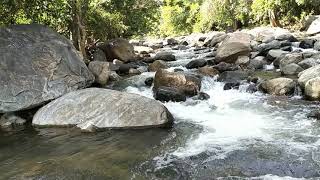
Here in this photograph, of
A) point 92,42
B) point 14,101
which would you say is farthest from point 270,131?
point 92,42

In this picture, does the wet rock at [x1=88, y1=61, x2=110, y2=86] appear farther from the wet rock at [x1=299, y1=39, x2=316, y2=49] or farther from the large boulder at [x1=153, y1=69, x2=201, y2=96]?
the wet rock at [x1=299, y1=39, x2=316, y2=49]

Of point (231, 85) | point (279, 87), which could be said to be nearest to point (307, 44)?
point (231, 85)

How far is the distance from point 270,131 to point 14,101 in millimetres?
5939

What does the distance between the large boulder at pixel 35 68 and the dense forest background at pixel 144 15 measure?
131 centimetres

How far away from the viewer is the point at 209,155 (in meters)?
6.69

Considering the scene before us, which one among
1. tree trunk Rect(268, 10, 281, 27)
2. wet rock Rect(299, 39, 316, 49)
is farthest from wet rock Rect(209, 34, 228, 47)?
wet rock Rect(299, 39, 316, 49)

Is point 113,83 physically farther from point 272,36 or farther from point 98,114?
point 272,36

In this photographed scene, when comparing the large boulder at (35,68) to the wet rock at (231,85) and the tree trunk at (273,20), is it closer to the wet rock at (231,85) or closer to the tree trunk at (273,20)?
the wet rock at (231,85)

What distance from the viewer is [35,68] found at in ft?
34.0

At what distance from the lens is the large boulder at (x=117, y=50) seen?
712 inches

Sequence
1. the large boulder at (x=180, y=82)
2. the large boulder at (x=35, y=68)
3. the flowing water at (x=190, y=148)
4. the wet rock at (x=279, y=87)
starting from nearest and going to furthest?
1. the flowing water at (x=190, y=148)
2. the large boulder at (x=35, y=68)
3. the wet rock at (x=279, y=87)
4. the large boulder at (x=180, y=82)

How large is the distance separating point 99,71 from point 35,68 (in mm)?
3131

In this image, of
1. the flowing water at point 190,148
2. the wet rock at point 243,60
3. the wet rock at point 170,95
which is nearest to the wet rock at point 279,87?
the flowing water at point 190,148

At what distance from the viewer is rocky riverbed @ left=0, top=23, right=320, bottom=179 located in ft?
20.7
